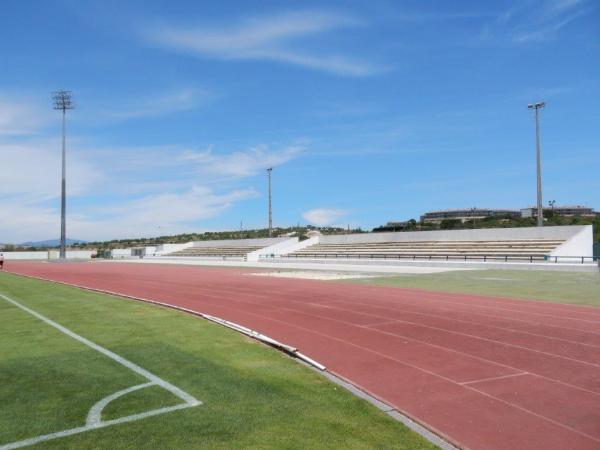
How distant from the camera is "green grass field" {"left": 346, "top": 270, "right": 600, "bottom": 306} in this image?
52.7 ft

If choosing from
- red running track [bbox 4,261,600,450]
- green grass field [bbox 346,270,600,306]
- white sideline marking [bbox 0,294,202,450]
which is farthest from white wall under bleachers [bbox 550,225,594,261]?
white sideline marking [bbox 0,294,202,450]

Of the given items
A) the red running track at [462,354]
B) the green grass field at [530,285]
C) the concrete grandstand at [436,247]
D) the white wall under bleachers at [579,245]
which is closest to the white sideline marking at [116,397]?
the red running track at [462,354]

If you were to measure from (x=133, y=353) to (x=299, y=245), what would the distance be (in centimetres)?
5065

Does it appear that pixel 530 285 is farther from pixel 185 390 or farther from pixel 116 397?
pixel 116 397

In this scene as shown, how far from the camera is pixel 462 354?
27.6 ft

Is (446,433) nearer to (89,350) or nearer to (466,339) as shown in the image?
(466,339)

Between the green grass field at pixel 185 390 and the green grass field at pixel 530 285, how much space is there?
10723 millimetres

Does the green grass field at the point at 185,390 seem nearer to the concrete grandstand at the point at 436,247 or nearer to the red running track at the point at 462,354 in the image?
the red running track at the point at 462,354

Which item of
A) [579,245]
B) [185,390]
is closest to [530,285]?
[579,245]

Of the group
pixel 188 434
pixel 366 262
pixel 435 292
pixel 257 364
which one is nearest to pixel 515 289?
pixel 435 292

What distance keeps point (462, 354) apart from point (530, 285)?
12.8m

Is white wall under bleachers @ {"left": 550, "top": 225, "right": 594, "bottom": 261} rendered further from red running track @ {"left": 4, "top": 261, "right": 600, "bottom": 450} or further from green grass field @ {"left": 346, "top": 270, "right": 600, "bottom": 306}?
red running track @ {"left": 4, "top": 261, "right": 600, "bottom": 450}

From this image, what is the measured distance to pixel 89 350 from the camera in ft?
27.0

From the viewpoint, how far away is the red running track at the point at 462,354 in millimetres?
5293
